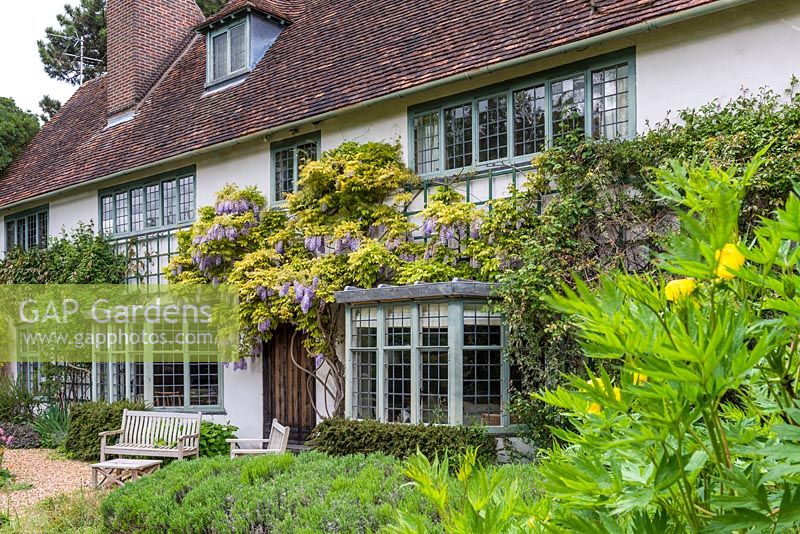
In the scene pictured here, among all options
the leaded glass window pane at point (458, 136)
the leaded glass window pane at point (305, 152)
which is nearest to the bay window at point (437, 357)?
the leaded glass window pane at point (458, 136)

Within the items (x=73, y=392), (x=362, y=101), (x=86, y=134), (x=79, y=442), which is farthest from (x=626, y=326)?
(x=86, y=134)

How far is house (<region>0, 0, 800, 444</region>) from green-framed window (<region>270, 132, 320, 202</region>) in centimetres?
3

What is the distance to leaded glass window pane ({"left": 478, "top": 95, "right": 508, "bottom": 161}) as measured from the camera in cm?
1058

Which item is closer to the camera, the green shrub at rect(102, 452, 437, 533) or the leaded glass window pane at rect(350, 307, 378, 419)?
the green shrub at rect(102, 452, 437, 533)

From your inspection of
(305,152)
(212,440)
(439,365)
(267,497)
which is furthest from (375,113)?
(267,497)

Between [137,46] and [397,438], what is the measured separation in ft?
42.8

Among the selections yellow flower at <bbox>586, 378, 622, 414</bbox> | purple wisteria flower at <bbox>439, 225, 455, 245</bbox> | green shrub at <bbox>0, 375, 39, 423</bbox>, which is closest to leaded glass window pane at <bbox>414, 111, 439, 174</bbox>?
purple wisteria flower at <bbox>439, 225, 455, 245</bbox>

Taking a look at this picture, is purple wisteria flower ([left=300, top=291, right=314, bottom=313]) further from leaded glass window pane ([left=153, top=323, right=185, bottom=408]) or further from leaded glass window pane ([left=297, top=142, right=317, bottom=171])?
leaded glass window pane ([left=153, top=323, right=185, bottom=408])

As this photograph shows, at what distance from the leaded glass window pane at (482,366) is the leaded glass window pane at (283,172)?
16.7ft

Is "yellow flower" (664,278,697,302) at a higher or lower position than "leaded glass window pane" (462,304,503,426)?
higher

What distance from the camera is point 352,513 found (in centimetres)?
495

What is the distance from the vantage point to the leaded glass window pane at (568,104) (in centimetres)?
976

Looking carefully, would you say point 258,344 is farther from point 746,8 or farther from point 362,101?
point 746,8

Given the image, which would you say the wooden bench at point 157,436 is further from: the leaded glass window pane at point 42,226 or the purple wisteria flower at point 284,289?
the leaded glass window pane at point 42,226
